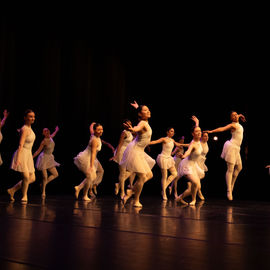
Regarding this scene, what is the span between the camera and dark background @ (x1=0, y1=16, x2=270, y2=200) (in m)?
10.5

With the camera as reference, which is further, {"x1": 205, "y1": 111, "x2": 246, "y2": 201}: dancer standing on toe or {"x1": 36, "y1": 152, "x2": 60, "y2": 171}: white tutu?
{"x1": 36, "y1": 152, "x2": 60, "y2": 171}: white tutu

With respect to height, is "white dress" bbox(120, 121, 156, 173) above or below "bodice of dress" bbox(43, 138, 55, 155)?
below

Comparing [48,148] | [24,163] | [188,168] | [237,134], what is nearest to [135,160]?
[188,168]

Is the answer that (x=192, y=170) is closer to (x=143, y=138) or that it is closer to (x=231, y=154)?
(x=143, y=138)

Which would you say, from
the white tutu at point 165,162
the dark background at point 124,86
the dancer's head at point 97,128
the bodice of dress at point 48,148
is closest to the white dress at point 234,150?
the white tutu at point 165,162

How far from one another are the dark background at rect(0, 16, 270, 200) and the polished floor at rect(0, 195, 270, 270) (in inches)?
238

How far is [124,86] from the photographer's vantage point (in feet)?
42.5

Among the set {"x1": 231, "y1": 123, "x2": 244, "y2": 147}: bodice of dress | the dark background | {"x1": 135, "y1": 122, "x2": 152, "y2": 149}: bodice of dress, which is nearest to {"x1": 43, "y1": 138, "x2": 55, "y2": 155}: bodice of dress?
the dark background

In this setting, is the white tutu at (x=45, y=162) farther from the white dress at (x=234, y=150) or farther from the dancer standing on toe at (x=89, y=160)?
the white dress at (x=234, y=150)

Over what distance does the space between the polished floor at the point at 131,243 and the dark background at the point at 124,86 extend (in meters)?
6.05

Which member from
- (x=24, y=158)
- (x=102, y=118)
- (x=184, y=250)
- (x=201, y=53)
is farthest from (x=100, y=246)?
(x=201, y=53)

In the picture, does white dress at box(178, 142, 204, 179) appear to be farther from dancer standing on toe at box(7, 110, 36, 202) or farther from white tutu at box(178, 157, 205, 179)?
dancer standing on toe at box(7, 110, 36, 202)

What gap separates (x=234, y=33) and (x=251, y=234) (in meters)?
8.44

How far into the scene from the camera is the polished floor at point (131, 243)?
2613 millimetres
